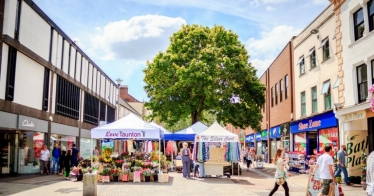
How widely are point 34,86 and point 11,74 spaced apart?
2979 millimetres

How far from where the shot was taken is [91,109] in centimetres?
3669

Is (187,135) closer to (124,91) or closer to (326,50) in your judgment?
(326,50)

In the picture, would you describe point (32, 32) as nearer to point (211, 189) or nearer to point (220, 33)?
point (211, 189)

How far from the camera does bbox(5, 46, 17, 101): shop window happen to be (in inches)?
727

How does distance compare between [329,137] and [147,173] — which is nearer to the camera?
[147,173]

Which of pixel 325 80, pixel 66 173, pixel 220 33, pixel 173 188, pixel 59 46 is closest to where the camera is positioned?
pixel 173 188

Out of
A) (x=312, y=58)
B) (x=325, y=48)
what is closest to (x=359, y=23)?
(x=325, y=48)

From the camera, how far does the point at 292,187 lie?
17.0 m

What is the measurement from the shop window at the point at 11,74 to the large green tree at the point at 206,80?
484 inches

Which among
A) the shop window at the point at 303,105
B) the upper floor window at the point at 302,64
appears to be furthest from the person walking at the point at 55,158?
the upper floor window at the point at 302,64

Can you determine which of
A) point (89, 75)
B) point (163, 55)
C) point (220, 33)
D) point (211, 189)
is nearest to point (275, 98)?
point (220, 33)

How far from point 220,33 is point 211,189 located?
17803 millimetres

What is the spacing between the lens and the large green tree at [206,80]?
28703mm

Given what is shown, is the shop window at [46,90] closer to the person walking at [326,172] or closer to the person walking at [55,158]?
the person walking at [55,158]
